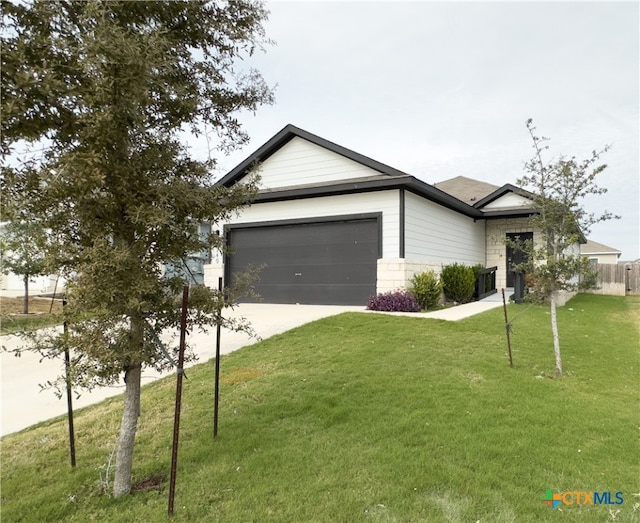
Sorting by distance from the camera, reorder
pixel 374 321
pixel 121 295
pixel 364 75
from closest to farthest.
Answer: pixel 121 295 < pixel 374 321 < pixel 364 75

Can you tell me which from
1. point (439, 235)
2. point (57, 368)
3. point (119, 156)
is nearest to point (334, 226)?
point (439, 235)

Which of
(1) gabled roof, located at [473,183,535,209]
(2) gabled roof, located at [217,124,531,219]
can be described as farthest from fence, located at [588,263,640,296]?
(2) gabled roof, located at [217,124,531,219]

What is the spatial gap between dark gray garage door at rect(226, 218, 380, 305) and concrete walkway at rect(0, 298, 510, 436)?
0.80m

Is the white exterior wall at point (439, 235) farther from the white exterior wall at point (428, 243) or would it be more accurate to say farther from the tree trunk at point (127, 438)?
the tree trunk at point (127, 438)

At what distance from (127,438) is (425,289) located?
900 cm

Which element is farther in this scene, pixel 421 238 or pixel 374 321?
pixel 421 238

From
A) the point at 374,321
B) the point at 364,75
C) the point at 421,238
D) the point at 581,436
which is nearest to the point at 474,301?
the point at 421,238

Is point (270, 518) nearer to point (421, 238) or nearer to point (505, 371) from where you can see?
point (505, 371)

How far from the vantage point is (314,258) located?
1254cm

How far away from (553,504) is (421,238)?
9.90 metres

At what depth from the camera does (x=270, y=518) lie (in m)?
2.62

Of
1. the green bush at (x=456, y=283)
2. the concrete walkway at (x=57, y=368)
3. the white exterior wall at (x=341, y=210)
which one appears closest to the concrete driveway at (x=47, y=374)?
the concrete walkway at (x=57, y=368)

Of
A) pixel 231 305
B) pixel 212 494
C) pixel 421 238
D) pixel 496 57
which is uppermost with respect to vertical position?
pixel 496 57

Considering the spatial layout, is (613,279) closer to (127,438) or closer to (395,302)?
(395,302)
